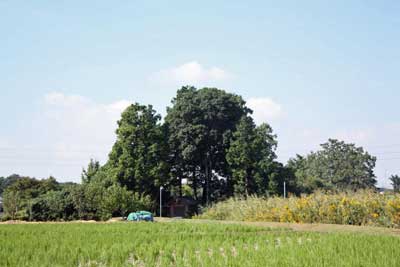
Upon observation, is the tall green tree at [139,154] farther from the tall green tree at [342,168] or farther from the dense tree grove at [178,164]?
the tall green tree at [342,168]

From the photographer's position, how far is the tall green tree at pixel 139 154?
103 feet

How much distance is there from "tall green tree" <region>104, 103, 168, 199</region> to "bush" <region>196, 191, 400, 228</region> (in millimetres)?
12970

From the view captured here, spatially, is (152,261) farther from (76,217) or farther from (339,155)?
(339,155)

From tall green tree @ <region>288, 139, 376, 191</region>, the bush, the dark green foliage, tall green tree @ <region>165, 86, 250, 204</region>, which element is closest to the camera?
the bush

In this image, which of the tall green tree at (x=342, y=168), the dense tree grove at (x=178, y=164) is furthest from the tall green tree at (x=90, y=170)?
the tall green tree at (x=342, y=168)

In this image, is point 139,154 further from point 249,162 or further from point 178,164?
point 249,162

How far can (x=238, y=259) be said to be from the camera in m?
7.00

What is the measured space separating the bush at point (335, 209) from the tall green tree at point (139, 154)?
511 inches

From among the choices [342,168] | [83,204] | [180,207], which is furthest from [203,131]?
[342,168]

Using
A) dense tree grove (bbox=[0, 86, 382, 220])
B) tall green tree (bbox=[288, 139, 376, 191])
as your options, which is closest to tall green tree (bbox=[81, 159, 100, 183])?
dense tree grove (bbox=[0, 86, 382, 220])

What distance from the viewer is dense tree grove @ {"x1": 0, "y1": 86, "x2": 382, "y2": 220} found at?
2852 centimetres

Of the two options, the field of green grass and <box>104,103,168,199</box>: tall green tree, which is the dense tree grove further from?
the field of green grass

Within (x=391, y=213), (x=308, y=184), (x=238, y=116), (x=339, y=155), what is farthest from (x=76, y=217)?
(x=339, y=155)

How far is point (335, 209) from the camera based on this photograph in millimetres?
15961
